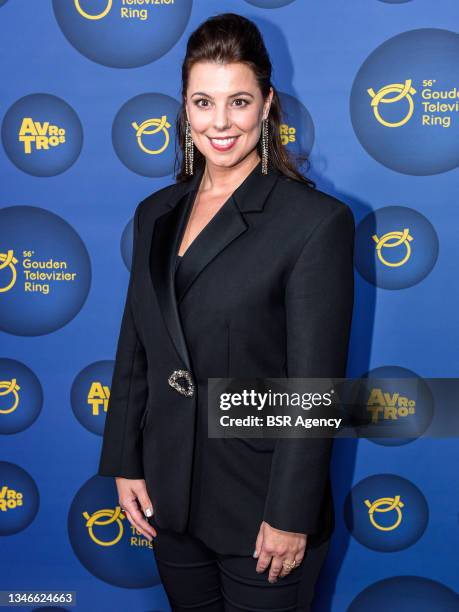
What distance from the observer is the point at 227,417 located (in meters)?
1.35

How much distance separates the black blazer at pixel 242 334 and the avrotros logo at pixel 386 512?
1.97 feet

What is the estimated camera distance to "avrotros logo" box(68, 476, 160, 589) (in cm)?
208

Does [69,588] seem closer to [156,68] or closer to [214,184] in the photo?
[214,184]

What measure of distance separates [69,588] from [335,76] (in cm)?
173

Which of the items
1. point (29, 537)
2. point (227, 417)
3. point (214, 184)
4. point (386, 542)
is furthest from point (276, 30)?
point (29, 537)

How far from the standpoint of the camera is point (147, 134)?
6.18 feet

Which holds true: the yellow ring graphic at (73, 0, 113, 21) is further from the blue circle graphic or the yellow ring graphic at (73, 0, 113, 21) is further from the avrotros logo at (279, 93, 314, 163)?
the blue circle graphic

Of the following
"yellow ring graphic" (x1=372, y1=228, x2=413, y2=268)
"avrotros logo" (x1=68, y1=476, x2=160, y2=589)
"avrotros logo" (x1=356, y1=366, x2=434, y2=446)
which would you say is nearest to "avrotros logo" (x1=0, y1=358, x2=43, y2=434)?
"avrotros logo" (x1=68, y1=476, x2=160, y2=589)

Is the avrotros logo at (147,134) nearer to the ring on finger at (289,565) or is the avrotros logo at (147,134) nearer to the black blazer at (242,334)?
the black blazer at (242,334)

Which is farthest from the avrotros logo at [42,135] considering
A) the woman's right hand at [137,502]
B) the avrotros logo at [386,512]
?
the avrotros logo at [386,512]

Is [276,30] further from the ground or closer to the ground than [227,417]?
further from the ground

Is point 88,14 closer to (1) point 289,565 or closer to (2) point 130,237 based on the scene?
(2) point 130,237

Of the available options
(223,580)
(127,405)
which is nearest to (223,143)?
(127,405)

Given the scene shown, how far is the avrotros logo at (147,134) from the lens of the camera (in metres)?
1.86
